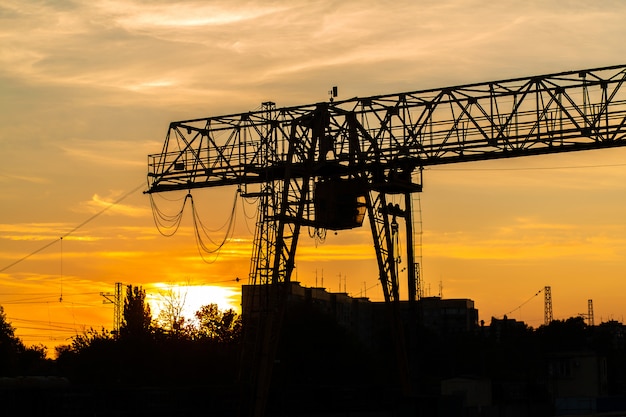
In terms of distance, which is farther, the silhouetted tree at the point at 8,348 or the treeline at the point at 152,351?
the silhouetted tree at the point at 8,348

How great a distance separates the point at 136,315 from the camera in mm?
89188

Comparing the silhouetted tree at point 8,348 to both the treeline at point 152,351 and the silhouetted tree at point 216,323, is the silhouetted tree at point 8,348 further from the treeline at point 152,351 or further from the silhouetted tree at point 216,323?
the silhouetted tree at point 216,323

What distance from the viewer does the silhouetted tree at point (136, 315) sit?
85312mm

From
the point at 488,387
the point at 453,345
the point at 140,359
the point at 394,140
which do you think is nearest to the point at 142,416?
the point at 394,140

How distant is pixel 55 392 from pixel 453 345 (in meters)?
85.8

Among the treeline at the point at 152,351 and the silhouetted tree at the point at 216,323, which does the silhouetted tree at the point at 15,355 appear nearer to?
the treeline at the point at 152,351

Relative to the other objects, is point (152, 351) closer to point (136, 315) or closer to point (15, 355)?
point (136, 315)

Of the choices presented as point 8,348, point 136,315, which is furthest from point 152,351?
point 8,348

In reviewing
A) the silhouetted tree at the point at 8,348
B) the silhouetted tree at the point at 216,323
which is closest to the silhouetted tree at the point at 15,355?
the silhouetted tree at the point at 8,348

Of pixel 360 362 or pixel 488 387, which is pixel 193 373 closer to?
pixel 360 362

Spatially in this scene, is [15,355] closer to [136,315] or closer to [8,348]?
[8,348]

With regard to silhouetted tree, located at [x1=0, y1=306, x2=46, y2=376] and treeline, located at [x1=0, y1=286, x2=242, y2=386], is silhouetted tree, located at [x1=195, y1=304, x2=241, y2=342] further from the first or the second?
silhouetted tree, located at [x1=0, y1=306, x2=46, y2=376]

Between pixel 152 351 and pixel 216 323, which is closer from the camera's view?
pixel 152 351

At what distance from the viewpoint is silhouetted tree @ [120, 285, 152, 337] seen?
280 ft
